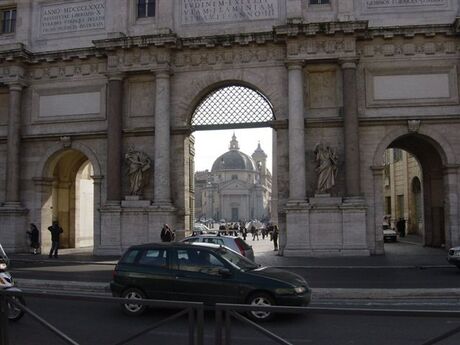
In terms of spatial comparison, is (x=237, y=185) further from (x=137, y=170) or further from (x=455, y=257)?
(x=455, y=257)

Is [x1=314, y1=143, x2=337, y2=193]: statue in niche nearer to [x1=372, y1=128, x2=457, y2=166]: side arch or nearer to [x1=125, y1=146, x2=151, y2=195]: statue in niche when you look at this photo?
[x1=372, y1=128, x2=457, y2=166]: side arch

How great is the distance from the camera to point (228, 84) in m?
25.1

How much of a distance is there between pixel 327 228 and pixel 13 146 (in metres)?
16.1

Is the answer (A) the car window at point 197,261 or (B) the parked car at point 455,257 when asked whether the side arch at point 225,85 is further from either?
(A) the car window at point 197,261

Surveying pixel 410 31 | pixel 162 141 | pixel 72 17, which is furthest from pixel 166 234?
pixel 410 31

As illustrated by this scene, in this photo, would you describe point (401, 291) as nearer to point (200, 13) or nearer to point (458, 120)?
point (458, 120)

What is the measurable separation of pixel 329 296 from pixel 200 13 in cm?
1702

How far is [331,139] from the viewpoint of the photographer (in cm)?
2336

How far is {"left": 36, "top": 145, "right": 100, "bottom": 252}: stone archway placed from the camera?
26.4m

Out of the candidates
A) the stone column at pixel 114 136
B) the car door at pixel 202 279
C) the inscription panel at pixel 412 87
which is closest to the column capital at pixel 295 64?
the inscription panel at pixel 412 87

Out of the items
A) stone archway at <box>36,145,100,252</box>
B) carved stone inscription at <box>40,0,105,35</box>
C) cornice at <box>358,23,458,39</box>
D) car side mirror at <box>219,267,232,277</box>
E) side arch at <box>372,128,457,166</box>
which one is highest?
carved stone inscription at <box>40,0,105,35</box>

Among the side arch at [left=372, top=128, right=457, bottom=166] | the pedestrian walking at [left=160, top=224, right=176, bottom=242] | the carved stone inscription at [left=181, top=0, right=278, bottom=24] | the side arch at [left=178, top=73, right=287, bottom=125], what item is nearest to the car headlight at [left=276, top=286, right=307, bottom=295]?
the pedestrian walking at [left=160, top=224, right=176, bottom=242]

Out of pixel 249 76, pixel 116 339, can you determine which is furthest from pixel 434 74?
pixel 116 339

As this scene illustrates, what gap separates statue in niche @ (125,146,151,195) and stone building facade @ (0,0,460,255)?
13.0 inches
